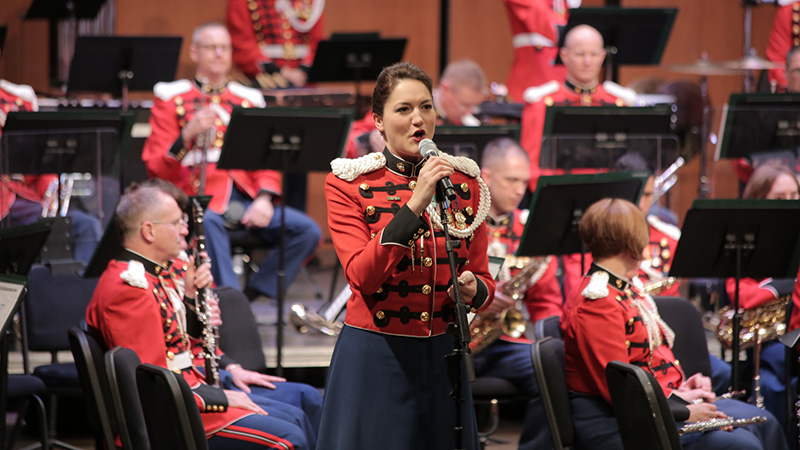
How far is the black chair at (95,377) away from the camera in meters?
3.61

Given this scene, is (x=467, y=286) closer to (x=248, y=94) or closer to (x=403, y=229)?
(x=403, y=229)

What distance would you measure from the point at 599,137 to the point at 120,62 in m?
3.08

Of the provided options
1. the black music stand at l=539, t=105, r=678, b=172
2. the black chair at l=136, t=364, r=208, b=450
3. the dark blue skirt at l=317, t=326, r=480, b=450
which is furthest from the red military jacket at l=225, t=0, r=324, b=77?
the dark blue skirt at l=317, t=326, r=480, b=450

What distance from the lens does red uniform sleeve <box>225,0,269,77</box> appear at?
7.91m

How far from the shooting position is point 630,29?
6.76 metres

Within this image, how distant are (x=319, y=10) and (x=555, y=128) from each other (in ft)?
11.0

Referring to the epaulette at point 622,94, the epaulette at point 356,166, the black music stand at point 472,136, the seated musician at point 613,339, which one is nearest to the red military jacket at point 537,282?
the black music stand at point 472,136

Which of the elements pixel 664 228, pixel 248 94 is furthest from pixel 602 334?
pixel 248 94

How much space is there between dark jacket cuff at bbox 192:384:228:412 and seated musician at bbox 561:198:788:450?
1.25m

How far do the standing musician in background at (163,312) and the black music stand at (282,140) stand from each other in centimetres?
104

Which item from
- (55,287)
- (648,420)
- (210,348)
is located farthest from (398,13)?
(648,420)

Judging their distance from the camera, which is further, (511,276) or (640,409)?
(511,276)

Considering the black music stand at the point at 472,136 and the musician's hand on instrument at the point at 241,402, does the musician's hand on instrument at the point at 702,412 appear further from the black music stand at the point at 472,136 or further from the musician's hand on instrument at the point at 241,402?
the black music stand at the point at 472,136

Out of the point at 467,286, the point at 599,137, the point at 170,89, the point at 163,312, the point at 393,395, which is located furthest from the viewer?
the point at 170,89
